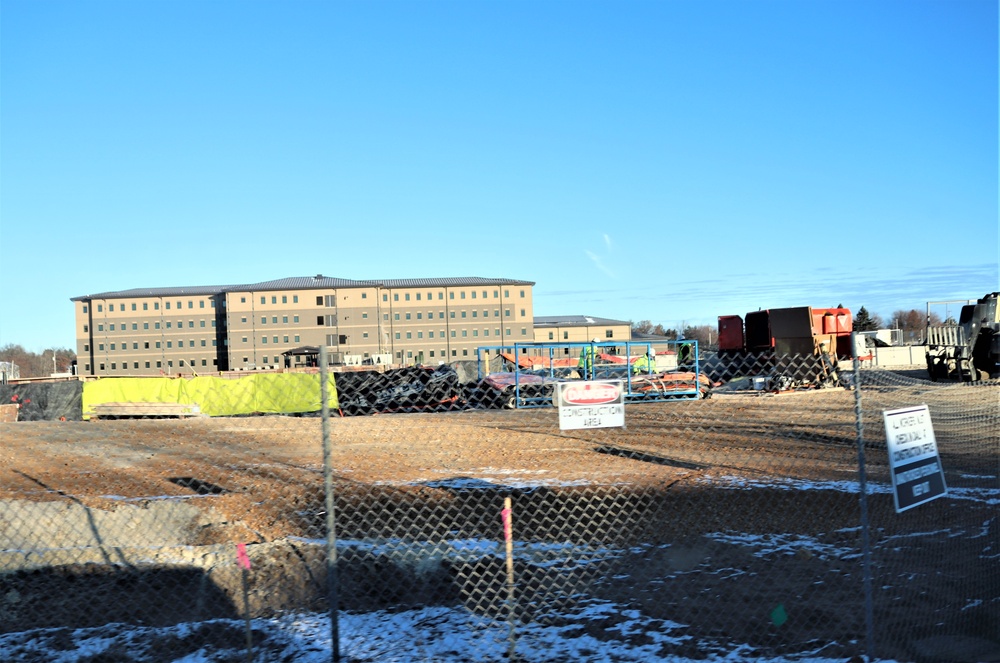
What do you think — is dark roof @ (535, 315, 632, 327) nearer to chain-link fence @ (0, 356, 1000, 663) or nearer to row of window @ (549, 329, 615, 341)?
row of window @ (549, 329, 615, 341)

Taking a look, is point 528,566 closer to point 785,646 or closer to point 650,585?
point 650,585

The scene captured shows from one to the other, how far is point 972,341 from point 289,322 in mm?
70479

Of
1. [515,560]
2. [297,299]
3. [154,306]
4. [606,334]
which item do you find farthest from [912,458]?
[606,334]

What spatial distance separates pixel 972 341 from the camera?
28453 millimetres

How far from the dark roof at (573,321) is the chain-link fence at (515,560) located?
87.7 m

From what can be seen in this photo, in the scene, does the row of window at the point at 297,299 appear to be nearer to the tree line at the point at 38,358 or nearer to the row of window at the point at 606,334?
the row of window at the point at 606,334

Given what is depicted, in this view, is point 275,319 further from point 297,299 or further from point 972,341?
point 972,341

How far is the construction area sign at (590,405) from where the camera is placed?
505 cm

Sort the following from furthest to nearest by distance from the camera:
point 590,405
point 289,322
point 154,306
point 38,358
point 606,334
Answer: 1. point 38,358
2. point 606,334
3. point 154,306
4. point 289,322
5. point 590,405

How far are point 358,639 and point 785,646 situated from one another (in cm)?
293

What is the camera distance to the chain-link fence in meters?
5.52

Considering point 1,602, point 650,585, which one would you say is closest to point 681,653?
point 650,585

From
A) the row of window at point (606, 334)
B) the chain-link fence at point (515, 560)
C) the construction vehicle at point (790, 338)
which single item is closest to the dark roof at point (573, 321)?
the row of window at point (606, 334)

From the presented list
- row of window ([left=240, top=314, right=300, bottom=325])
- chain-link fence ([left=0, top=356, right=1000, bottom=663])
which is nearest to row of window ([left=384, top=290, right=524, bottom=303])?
row of window ([left=240, top=314, right=300, bottom=325])
